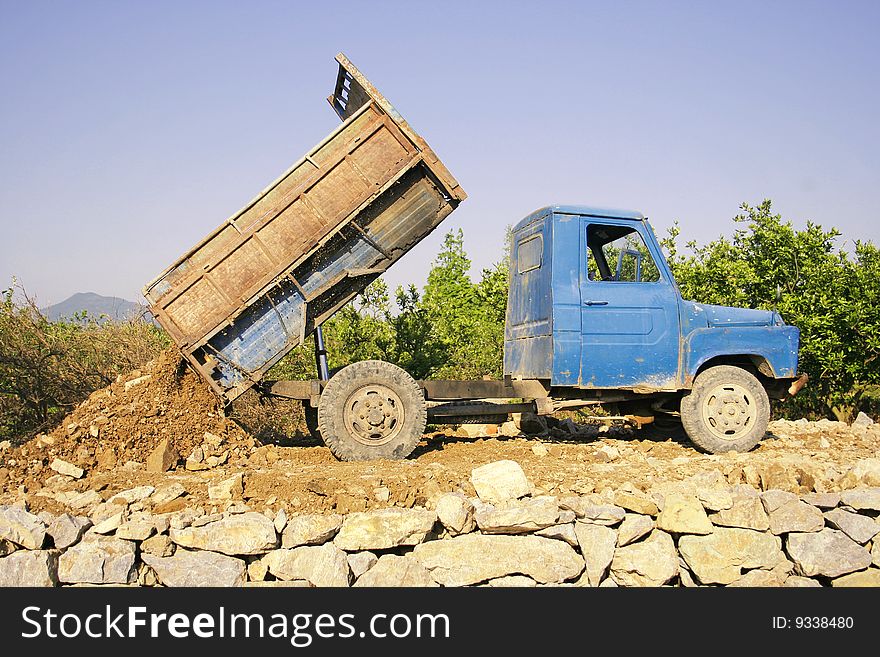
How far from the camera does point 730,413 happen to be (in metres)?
8.27

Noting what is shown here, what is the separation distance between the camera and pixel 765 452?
8.25 m

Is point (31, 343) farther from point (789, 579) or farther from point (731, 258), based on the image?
point (731, 258)

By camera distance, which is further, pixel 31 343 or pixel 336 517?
pixel 31 343

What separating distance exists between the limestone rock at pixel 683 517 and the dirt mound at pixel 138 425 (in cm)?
413

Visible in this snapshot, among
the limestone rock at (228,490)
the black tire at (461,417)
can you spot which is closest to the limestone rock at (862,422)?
the black tire at (461,417)

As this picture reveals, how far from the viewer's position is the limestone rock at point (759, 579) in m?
6.30

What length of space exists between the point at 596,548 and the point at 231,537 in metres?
2.85

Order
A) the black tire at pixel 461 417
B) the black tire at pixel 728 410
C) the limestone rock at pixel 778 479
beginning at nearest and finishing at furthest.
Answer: the limestone rock at pixel 778 479 < the black tire at pixel 728 410 < the black tire at pixel 461 417

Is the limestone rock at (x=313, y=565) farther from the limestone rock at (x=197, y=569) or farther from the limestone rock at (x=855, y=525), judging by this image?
the limestone rock at (x=855, y=525)

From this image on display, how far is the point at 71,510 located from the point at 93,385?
377cm

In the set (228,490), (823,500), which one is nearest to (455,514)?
(228,490)

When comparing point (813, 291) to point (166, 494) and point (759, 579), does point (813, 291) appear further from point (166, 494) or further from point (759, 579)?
point (166, 494)

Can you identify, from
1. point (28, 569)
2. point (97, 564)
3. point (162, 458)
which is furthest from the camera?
point (162, 458)

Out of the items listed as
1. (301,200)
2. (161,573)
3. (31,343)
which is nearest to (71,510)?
(161,573)
